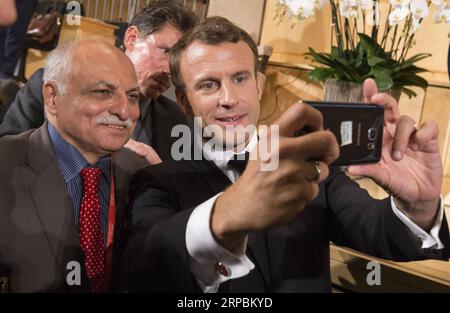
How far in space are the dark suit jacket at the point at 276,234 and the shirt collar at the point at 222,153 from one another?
0.04ft

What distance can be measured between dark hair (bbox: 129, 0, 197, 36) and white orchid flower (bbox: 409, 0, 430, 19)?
61 centimetres

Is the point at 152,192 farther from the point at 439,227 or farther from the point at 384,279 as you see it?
the point at 384,279

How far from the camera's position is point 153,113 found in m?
1.45

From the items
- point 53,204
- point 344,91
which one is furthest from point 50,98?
point 344,91

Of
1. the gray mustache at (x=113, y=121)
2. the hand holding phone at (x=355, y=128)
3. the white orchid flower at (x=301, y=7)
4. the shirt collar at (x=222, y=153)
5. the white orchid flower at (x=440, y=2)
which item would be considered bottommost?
the shirt collar at (x=222, y=153)

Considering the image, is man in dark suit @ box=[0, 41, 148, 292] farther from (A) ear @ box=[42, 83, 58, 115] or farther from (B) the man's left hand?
(B) the man's left hand

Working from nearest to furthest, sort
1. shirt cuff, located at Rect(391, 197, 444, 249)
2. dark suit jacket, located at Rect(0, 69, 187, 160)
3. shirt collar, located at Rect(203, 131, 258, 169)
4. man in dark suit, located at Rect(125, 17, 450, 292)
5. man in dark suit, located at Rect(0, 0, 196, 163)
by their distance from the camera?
man in dark suit, located at Rect(125, 17, 450, 292) < shirt cuff, located at Rect(391, 197, 444, 249) < shirt collar, located at Rect(203, 131, 258, 169) < dark suit jacket, located at Rect(0, 69, 187, 160) < man in dark suit, located at Rect(0, 0, 196, 163)

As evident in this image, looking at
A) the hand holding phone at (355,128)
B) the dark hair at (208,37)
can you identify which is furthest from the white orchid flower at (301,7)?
the hand holding phone at (355,128)

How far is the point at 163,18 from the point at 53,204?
0.72 meters

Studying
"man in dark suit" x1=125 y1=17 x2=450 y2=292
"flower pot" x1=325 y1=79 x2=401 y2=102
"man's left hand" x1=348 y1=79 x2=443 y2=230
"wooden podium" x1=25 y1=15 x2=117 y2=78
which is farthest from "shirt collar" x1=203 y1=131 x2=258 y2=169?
"flower pot" x1=325 y1=79 x2=401 y2=102

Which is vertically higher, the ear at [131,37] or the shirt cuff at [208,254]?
the ear at [131,37]

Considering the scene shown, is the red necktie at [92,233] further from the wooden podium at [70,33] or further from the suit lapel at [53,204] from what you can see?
the wooden podium at [70,33]

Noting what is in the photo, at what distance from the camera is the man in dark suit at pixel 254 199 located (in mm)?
597

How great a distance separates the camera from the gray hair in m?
0.93
